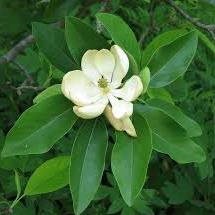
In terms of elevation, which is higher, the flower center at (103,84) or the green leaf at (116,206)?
the flower center at (103,84)

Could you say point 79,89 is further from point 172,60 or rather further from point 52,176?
point 52,176

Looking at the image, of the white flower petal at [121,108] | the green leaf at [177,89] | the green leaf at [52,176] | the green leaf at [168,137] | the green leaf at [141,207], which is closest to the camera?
the white flower petal at [121,108]

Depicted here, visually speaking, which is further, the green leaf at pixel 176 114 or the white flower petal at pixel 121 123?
the green leaf at pixel 176 114

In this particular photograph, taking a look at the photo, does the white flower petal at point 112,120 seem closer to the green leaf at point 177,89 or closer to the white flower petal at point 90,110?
the white flower petal at point 90,110

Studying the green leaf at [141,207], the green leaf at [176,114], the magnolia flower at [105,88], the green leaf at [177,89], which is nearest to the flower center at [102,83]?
the magnolia flower at [105,88]

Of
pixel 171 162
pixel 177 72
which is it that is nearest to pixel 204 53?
pixel 171 162

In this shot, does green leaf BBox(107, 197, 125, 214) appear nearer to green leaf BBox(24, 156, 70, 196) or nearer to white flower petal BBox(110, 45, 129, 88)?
green leaf BBox(24, 156, 70, 196)

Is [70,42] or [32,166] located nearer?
[70,42]

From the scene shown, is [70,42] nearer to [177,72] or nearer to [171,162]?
[177,72]
